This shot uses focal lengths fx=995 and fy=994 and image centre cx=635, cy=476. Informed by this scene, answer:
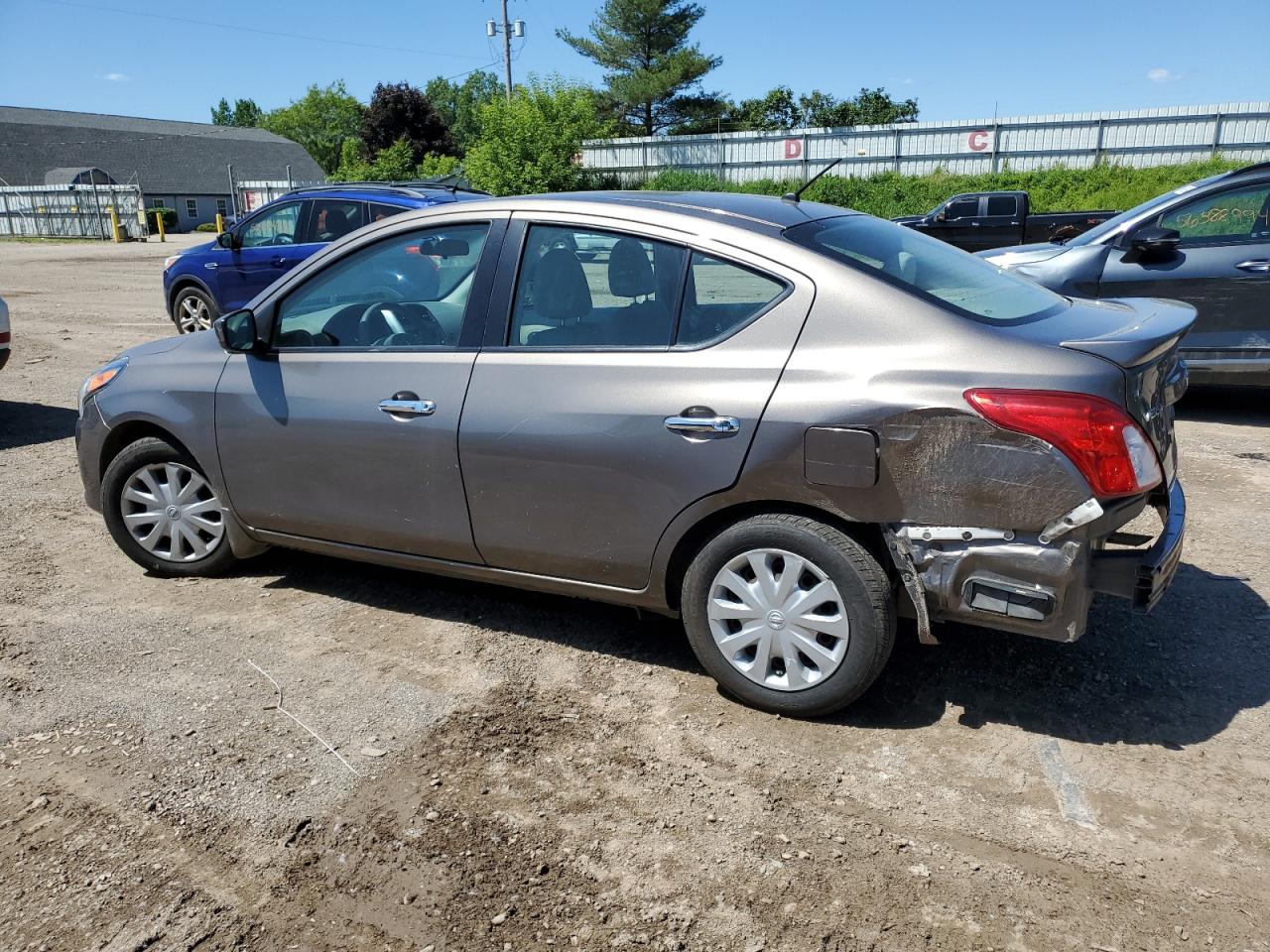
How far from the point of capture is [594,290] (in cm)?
379

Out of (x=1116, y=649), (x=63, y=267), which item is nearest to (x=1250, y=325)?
(x=1116, y=649)

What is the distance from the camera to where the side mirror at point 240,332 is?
4.24 meters

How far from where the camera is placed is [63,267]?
90.1 ft

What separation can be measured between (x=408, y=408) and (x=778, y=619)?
164 centimetres

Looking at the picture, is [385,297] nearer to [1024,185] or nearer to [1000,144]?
[1024,185]

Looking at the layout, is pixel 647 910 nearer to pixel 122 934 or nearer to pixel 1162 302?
pixel 122 934

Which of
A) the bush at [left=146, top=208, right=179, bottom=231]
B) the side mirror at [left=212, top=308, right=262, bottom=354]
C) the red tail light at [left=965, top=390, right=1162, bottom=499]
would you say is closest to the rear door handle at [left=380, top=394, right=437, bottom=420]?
the side mirror at [left=212, top=308, right=262, bottom=354]

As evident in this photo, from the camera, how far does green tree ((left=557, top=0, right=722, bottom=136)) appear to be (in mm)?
50469

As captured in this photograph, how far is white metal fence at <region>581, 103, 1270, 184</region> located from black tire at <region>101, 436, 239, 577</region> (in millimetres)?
33221

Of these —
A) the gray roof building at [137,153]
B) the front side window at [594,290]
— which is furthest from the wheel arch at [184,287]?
the gray roof building at [137,153]

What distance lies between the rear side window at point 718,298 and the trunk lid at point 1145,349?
0.99 meters

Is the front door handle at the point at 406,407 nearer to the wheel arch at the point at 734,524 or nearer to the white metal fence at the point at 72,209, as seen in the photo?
the wheel arch at the point at 734,524

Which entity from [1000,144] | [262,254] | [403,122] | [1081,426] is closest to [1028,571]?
[1081,426]

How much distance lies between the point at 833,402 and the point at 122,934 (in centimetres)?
245
